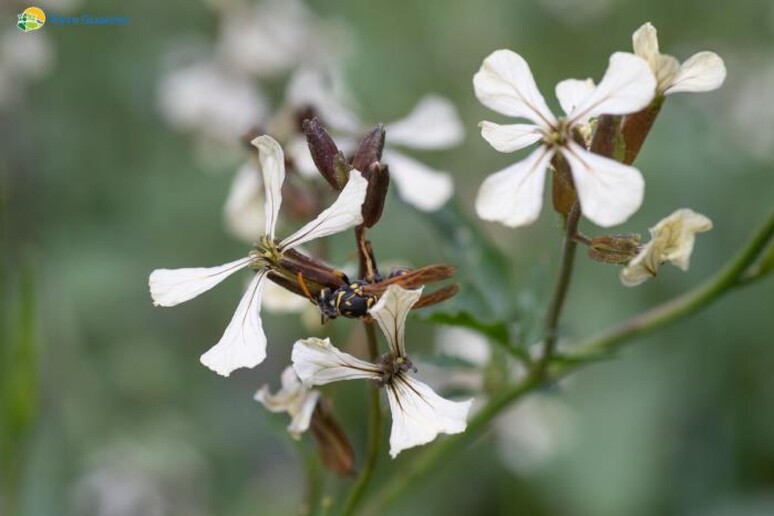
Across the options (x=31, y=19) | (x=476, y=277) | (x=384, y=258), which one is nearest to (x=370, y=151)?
(x=476, y=277)

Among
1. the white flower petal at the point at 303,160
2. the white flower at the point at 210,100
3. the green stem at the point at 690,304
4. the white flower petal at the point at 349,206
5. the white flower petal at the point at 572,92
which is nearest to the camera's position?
the white flower petal at the point at 349,206

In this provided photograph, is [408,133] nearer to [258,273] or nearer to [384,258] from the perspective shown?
[258,273]

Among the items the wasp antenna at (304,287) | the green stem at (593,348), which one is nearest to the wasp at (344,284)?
the wasp antenna at (304,287)

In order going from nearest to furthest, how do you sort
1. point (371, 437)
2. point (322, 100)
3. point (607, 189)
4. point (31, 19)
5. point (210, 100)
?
point (607, 189), point (371, 437), point (322, 100), point (31, 19), point (210, 100)

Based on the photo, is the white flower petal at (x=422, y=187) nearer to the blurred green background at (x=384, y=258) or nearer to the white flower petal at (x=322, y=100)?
the white flower petal at (x=322, y=100)

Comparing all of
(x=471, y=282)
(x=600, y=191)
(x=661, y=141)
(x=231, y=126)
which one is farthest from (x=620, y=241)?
(x=661, y=141)

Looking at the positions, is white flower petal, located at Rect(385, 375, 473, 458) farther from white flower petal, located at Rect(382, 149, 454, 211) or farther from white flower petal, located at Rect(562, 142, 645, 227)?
white flower petal, located at Rect(382, 149, 454, 211)
